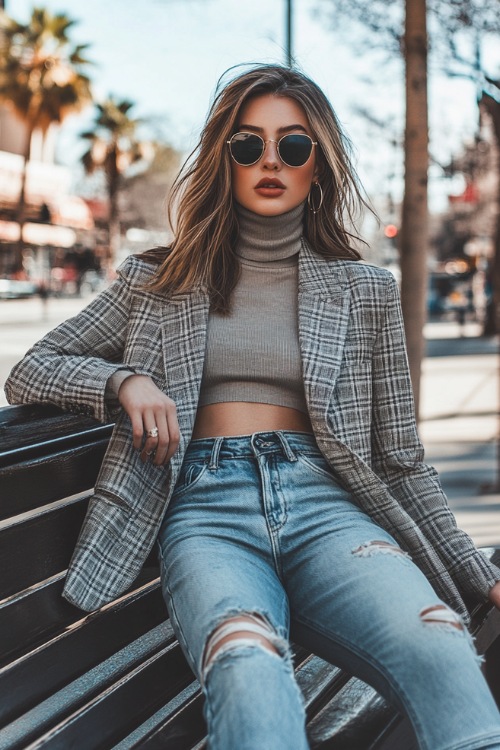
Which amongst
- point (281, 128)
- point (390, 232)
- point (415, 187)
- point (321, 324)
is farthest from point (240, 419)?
point (390, 232)

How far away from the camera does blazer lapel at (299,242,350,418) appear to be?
2.26 meters

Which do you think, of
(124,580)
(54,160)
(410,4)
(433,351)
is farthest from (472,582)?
(54,160)

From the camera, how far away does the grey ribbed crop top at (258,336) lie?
229 centimetres

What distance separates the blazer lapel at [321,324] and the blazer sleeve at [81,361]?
452 mm

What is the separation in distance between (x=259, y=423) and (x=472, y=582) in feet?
2.15

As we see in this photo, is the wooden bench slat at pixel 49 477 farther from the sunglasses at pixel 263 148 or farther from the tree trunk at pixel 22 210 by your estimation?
the tree trunk at pixel 22 210

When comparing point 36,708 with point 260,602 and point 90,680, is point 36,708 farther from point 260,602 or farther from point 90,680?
point 260,602

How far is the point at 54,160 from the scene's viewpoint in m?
60.1

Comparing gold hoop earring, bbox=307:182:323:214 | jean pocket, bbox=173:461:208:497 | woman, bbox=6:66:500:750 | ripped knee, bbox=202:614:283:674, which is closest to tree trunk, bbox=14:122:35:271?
gold hoop earring, bbox=307:182:323:214

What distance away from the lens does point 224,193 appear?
8.04ft

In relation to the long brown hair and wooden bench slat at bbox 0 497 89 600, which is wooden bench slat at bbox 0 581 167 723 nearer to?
wooden bench slat at bbox 0 497 89 600

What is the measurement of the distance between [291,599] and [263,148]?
1151mm

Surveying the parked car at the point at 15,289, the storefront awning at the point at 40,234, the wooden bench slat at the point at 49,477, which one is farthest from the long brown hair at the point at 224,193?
the storefront awning at the point at 40,234

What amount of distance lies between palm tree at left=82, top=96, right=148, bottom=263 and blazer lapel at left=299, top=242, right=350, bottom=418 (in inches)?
1639
